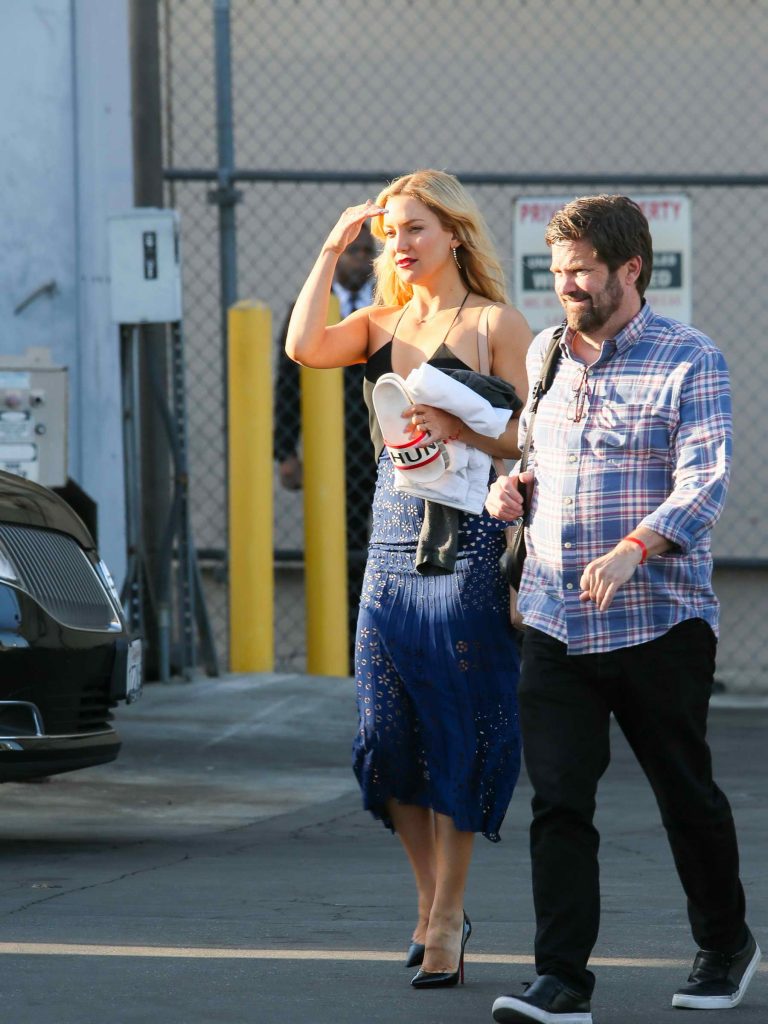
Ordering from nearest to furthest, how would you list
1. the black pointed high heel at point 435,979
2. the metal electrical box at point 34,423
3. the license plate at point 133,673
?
1. the black pointed high heel at point 435,979
2. the license plate at point 133,673
3. the metal electrical box at point 34,423

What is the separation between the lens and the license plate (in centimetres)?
635

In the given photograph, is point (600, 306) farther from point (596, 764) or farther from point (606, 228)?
point (596, 764)

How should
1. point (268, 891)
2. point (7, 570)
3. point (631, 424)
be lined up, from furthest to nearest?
point (7, 570)
point (268, 891)
point (631, 424)

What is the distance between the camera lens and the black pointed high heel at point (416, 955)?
453cm

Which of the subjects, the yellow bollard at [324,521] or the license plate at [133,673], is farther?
the yellow bollard at [324,521]

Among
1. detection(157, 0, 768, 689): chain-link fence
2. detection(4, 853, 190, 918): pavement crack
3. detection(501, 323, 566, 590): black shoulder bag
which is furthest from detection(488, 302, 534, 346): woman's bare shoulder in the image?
detection(157, 0, 768, 689): chain-link fence

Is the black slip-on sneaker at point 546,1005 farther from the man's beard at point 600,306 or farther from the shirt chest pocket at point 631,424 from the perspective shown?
the man's beard at point 600,306

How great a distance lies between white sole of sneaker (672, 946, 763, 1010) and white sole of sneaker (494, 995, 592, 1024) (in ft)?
1.04

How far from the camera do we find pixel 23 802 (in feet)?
23.3

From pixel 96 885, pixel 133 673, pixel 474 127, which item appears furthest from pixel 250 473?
pixel 96 885

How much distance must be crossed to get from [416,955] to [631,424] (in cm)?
139

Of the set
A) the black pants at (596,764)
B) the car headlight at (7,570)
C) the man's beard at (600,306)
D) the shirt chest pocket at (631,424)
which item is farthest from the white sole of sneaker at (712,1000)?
the car headlight at (7,570)

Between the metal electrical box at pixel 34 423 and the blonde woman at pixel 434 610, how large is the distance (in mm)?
3744

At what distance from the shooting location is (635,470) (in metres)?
4.02
